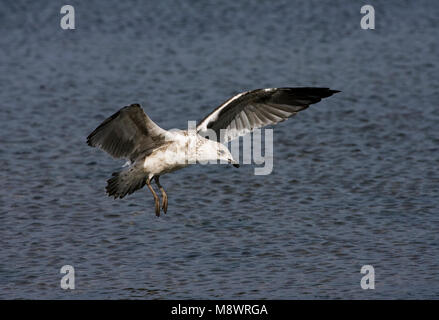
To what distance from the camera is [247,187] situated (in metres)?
12.8

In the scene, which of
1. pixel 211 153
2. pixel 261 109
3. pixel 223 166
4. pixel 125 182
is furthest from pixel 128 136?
pixel 223 166

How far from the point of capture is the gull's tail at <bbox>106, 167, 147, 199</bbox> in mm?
10152

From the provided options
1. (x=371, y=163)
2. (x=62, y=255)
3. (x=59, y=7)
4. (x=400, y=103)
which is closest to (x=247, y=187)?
(x=371, y=163)

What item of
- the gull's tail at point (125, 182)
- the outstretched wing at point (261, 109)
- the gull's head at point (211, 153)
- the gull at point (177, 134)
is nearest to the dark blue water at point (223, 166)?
the gull's tail at point (125, 182)

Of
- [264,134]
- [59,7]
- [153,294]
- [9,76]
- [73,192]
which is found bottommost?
[153,294]

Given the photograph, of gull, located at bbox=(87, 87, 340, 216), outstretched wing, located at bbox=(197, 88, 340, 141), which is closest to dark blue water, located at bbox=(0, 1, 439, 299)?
gull, located at bbox=(87, 87, 340, 216)

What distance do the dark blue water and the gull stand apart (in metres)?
1.05

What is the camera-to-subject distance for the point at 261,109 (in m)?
10.6

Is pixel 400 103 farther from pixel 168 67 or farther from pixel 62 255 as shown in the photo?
pixel 62 255

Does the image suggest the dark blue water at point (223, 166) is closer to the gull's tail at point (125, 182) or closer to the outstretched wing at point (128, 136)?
the gull's tail at point (125, 182)

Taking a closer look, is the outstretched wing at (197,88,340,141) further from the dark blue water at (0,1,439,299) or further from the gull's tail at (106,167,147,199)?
the dark blue water at (0,1,439,299)

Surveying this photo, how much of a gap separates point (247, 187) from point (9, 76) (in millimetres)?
7792

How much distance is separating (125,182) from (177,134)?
79 centimetres

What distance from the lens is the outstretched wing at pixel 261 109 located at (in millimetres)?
10336
